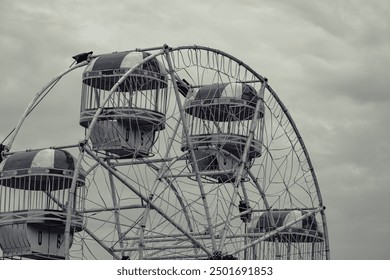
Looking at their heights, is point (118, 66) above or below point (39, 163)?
above

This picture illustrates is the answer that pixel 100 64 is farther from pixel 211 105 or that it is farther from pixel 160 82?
pixel 211 105

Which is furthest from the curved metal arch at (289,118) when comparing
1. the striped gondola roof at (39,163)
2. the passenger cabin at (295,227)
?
the striped gondola roof at (39,163)

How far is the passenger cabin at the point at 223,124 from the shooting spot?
7800cm

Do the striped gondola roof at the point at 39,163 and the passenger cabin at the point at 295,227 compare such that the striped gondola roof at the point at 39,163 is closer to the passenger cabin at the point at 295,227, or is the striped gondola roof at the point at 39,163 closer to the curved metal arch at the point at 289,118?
the curved metal arch at the point at 289,118

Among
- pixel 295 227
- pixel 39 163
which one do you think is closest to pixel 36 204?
pixel 39 163

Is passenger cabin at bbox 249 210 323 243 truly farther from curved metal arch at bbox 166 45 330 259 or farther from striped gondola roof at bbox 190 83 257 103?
striped gondola roof at bbox 190 83 257 103

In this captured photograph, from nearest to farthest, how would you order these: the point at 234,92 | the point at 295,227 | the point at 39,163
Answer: the point at 39,163
the point at 234,92
the point at 295,227

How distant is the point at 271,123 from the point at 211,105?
510 cm

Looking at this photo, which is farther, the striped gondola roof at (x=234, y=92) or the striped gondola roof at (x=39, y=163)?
the striped gondola roof at (x=234, y=92)

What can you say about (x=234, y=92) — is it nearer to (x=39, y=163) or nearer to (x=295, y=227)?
(x=295, y=227)

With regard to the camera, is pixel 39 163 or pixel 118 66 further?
pixel 118 66

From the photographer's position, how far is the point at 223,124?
259 ft
